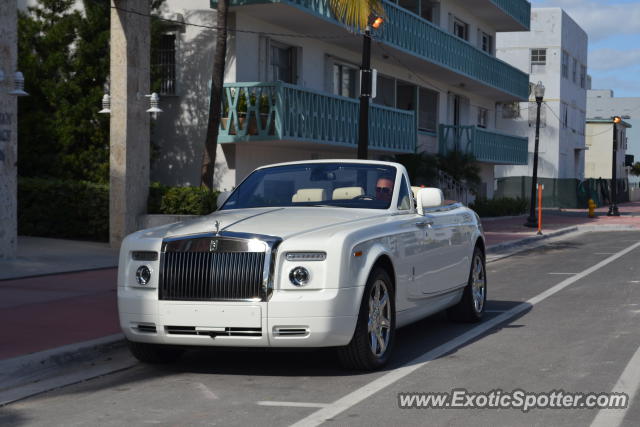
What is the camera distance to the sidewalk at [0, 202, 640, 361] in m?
8.96

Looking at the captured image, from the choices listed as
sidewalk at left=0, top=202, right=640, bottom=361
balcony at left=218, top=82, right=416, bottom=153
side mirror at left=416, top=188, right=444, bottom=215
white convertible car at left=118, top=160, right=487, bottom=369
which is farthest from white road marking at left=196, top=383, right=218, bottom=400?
balcony at left=218, top=82, right=416, bottom=153

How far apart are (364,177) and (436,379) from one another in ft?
8.06

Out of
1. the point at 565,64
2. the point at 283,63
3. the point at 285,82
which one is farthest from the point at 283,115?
the point at 565,64

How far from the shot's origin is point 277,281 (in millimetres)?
7195

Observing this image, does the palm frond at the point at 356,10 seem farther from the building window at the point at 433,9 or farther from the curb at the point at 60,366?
the building window at the point at 433,9

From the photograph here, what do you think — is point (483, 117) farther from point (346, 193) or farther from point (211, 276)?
point (211, 276)

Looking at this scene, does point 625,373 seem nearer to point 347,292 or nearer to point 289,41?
point 347,292

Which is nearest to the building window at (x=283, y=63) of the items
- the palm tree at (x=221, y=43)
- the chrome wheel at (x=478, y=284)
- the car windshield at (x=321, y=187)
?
the palm tree at (x=221, y=43)

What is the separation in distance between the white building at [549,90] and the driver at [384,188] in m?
51.3

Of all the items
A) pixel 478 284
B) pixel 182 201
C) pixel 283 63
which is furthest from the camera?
pixel 283 63

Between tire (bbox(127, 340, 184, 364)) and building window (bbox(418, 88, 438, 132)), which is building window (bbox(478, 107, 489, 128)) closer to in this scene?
building window (bbox(418, 88, 438, 132))

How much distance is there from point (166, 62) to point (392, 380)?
17.2 m

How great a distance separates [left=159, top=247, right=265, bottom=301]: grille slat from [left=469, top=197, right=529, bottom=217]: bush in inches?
1167

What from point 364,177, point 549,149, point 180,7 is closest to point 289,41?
point 180,7
